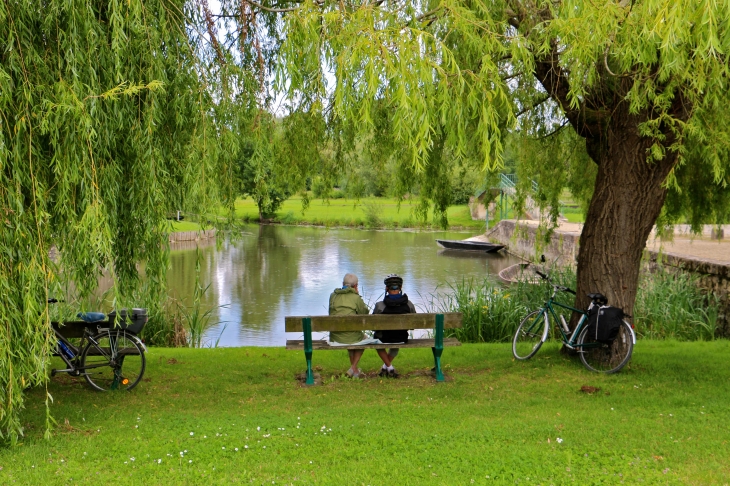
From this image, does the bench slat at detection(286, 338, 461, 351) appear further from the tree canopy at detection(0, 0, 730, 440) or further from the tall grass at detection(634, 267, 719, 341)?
the tall grass at detection(634, 267, 719, 341)

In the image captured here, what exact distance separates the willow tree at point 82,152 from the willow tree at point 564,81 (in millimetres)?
945

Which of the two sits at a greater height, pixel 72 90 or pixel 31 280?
pixel 72 90

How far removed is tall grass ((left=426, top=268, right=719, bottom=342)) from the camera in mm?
10453

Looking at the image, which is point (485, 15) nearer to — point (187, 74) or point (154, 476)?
point (187, 74)

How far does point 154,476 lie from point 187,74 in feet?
9.39

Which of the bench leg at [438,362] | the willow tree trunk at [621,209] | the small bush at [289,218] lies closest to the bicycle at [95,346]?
the bench leg at [438,362]

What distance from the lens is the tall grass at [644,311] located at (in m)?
10.5

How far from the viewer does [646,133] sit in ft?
20.7

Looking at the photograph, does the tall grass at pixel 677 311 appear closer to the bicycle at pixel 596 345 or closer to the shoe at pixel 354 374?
the bicycle at pixel 596 345

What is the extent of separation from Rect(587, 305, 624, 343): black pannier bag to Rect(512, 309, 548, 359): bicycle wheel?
0.86 metres

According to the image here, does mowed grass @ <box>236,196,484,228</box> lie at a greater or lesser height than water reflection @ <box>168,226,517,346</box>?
greater

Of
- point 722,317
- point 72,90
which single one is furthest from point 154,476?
point 722,317

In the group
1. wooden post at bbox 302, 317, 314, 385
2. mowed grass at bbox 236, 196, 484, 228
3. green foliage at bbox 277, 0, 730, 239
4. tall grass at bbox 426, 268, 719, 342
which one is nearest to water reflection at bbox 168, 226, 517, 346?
wooden post at bbox 302, 317, 314, 385

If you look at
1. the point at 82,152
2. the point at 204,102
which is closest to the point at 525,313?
the point at 204,102
